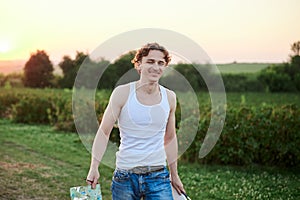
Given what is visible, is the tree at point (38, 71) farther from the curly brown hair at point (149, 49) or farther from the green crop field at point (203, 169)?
the curly brown hair at point (149, 49)

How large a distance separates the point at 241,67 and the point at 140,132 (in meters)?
18.6

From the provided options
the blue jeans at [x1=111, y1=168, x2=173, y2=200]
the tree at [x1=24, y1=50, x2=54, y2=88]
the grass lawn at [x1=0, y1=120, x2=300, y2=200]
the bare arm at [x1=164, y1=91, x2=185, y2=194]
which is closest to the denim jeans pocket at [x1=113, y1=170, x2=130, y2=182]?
the blue jeans at [x1=111, y1=168, x2=173, y2=200]

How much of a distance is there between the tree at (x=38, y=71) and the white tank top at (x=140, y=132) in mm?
20793

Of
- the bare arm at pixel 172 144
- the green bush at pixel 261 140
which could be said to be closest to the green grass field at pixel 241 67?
the green bush at pixel 261 140

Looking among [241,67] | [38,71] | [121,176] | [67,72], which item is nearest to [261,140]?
[121,176]

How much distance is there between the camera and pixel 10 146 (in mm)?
10352

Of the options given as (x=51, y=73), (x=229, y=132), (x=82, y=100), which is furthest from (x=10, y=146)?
(x=51, y=73)

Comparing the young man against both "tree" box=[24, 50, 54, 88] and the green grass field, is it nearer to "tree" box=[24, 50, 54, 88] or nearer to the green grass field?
the green grass field

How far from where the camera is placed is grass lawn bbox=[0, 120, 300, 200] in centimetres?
636

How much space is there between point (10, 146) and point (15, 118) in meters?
5.06

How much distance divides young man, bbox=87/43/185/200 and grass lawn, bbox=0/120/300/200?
3071 mm

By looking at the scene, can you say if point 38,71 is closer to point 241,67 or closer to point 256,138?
point 241,67

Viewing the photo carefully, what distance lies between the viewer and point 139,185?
3.08 meters

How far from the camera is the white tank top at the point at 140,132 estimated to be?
301 cm
